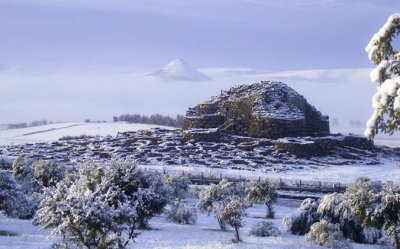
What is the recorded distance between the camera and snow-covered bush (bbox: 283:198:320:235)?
69.2ft

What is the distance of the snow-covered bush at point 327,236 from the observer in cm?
1796

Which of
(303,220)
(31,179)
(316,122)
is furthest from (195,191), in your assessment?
(316,122)

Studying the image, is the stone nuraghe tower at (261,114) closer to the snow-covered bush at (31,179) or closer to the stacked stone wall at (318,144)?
the stacked stone wall at (318,144)

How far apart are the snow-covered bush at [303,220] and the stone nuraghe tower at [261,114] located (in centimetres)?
3074

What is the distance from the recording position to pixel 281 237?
810 inches

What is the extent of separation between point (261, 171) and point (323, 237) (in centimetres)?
Result: 2149

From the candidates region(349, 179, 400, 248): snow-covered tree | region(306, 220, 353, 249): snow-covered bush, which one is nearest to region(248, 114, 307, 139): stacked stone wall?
region(306, 220, 353, 249): snow-covered bush

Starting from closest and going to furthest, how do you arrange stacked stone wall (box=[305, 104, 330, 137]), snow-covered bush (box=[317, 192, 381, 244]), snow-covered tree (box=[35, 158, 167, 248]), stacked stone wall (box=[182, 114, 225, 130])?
1. snow-covered tree (box=[35, 158, 167, 248])
2. snow-covered bush (box=[317, 192, 381, 244])
3. stacked stone wall (box=[305, 104, 330, 137])
4. stacked stone wall (box=[182, 114, 225, 130])

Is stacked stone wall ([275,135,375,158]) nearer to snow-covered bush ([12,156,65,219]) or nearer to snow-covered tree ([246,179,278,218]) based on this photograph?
snow-covered tree ([246,179,278,218])

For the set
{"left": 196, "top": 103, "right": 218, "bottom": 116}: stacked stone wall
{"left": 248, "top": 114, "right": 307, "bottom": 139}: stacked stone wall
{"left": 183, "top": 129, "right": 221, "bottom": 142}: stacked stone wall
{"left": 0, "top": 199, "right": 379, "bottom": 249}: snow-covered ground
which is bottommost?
{"left": 0, "top": 199, "right": 379, "bottom": 249}: snow-covered ground

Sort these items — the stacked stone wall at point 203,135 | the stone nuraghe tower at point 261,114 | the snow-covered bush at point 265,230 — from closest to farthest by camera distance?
the snow-covered bush at point 265,230, the stacked stone wall at point 203,135, the stone nuraghe tower at point 261,114

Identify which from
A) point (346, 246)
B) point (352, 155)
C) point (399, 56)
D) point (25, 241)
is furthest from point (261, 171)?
point (399, 56)

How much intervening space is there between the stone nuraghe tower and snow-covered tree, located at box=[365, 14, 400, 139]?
44.5 meters

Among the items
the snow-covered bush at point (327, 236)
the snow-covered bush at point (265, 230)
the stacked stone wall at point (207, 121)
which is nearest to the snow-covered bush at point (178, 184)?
the snow-covered bush at point (265, 230)
